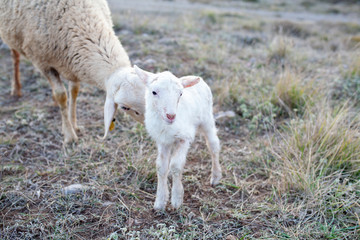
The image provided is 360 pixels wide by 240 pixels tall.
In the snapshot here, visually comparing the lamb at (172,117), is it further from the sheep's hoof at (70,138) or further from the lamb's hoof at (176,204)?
the sheep's hoof at (70,138)

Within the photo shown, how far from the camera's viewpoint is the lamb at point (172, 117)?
255 centimetres

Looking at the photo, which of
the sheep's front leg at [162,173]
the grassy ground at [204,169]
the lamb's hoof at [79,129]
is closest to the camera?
the grassy ground at [204,169]

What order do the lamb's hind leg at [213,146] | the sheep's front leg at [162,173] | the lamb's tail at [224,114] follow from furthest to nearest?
the lamb's tail at [224,114]
the lamb's hind leg at [213,146]
the sheep's front leg at [162,173]

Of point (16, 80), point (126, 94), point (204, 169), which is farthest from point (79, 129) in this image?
point (204, 169)

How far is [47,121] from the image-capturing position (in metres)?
4.63

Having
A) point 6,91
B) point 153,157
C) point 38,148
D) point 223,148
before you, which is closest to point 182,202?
point 153,157

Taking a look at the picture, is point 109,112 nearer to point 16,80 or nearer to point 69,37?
point 69,37

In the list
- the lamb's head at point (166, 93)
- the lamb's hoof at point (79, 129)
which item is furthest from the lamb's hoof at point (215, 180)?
the lamb's hoof at point (79, 129)

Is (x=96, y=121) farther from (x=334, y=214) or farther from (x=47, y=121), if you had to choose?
(x=334, y=214)

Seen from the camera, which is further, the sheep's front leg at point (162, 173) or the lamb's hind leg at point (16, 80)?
the lamb's hind leg at point (16, 80)

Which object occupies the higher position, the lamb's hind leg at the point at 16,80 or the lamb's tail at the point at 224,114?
the lamb's hind leg at the point at 16,80

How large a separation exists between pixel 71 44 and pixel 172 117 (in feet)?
6.59

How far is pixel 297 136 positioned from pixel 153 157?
1.53 m

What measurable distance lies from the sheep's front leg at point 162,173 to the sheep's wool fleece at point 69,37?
111 centimetres
